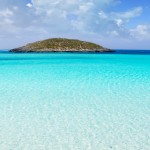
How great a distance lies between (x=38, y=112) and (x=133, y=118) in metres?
3.51

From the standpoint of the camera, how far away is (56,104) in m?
11.1

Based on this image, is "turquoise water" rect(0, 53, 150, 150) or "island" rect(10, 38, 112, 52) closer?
"turquoise water" rect(0, 53, 150, 150)

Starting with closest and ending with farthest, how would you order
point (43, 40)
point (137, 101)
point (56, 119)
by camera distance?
1. point (56, 119)
2. point (137, 101)
3. point (43, 40)

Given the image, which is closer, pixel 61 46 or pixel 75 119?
pixel 75 119

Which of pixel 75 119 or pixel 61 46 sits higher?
pixel 61 46

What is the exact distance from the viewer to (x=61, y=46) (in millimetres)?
113250

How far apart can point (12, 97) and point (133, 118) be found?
6.18 metres

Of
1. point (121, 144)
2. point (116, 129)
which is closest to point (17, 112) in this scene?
point (116, 129)

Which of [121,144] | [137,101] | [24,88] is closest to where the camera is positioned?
[121,144]

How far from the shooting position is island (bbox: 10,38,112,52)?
111169mm

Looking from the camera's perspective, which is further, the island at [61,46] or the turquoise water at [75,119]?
the island at [61,46]

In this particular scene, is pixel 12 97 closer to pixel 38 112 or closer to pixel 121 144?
pixel 38 112

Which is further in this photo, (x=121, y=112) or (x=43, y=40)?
(x=43, y=40)

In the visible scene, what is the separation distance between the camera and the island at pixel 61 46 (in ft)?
365
